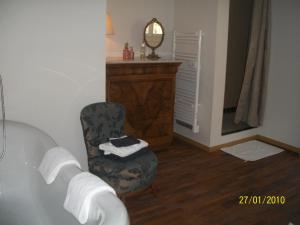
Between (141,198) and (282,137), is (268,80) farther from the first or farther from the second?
(141,198)

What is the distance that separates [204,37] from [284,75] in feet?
3.76

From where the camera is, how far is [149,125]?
364 centimetres

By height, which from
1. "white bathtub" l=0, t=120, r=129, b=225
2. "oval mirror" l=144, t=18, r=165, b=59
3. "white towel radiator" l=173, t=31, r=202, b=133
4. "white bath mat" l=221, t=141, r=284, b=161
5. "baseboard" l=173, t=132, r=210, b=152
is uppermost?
"oval mirror" l=144, t=18, r=165, b=59

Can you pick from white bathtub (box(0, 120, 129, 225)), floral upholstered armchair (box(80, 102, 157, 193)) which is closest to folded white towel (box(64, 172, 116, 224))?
white bathtub (box(0, 120, 129, 225))

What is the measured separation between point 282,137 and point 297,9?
1571mm

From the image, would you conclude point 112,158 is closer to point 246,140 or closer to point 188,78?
point 188,78

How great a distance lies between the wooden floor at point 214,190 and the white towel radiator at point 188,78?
0.42 meters

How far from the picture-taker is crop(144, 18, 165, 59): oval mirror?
3764 mm

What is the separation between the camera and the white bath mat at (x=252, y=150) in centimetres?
374

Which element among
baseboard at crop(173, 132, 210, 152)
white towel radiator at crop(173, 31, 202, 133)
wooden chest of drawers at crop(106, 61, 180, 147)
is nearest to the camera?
wooden chest of drawers at crop(106, 61, 180, 147)

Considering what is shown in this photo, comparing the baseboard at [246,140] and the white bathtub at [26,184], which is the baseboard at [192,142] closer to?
the baseboard at [246,140]

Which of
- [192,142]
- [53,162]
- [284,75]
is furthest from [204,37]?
[53,162]

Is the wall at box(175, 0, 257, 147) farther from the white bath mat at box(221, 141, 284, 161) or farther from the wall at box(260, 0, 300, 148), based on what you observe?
the wall at box(260, 0, 300, 148)

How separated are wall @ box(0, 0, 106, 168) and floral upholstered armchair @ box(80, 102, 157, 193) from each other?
18 centimetres
